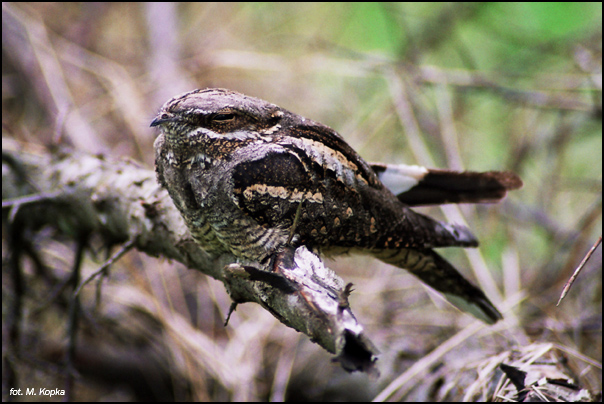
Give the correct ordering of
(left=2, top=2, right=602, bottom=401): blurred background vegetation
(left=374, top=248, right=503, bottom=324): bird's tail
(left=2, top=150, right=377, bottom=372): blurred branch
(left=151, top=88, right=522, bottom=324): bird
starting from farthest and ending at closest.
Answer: (left=2, top=2, right=602, bottom=401): blurred background vegetation, (left=374, top=248, right=503, bottom=324): bird's tail, (left=151, top=88, right=522, bottom=324): bird, (left=2, top=150, right=377, bottom=372): blurred branch

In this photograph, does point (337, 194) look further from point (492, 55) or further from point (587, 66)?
point (492, 55)

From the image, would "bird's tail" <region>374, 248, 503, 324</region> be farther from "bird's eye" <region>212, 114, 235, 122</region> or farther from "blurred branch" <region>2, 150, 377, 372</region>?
"bird's eye" <region>212, 114, 235, 122</region>

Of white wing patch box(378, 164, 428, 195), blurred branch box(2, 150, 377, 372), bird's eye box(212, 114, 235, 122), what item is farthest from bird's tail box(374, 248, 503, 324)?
bird's eye box(212, 114, 235, 122)

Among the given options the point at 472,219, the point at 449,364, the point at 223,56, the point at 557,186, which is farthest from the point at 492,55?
the point at 449,364

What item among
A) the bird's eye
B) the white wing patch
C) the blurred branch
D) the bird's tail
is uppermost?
the bird's eye

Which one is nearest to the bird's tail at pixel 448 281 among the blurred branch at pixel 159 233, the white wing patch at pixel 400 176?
the white wing patch at pixel 400 176

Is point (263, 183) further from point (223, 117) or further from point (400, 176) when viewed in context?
point (400, 176)
